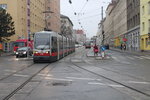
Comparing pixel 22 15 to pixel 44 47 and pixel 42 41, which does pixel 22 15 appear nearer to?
pixel 42 41

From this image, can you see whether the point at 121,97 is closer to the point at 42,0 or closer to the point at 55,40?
the point at 55,40

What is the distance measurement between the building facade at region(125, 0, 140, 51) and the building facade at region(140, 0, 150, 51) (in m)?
3.34

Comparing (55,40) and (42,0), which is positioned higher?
(42,0)

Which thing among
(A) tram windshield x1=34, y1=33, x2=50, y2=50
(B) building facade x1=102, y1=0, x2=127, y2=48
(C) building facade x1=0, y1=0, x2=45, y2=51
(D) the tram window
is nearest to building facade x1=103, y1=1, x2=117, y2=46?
(B) building facade x1=102, y1=0, x2=127, y2=48

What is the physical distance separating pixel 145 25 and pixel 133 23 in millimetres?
13499

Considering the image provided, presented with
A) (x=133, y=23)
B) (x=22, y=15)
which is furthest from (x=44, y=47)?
(x=22, y=15)

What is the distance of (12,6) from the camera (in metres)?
67.6

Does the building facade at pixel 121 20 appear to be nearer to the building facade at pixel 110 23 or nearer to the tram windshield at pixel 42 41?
the building facade at pixel 110 23

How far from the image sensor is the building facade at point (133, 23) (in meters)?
63.3

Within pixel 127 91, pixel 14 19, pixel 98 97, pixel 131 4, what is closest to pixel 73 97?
pixel 98 97

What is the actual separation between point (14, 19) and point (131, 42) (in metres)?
28.3

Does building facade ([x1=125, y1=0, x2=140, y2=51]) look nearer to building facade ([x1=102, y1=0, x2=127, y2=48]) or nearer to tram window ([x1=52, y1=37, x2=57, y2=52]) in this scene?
building facade ([x1=102, y1=0, x2=127, y2=48])

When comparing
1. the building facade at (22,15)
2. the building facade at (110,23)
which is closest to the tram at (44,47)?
the building facade at (22,15)

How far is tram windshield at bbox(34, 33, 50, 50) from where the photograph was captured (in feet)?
92.0
